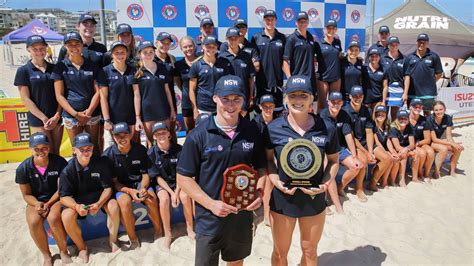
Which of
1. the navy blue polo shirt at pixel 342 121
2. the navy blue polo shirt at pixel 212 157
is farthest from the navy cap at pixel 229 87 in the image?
the navy blue polo shirt at pixel 342 121

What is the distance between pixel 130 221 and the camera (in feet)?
11.9

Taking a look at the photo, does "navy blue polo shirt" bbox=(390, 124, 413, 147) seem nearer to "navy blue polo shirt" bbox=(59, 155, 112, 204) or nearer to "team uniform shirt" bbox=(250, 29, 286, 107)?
"team uniform shirt" bbox=(250, 29, 286, 107)

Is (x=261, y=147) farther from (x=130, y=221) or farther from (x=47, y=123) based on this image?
(x=47, y=123)

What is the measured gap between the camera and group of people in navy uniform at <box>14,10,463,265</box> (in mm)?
2287

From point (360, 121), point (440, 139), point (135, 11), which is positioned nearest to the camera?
point (360, 121)

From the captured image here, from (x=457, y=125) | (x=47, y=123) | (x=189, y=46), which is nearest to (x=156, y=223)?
(x=47, y=123)

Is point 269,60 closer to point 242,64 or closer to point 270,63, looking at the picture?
point 270,63

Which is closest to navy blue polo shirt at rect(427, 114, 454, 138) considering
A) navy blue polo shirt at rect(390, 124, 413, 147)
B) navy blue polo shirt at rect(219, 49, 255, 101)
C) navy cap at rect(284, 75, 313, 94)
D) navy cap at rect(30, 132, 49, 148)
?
navy blue polo shirt at rect(390, 124, 413, 147)

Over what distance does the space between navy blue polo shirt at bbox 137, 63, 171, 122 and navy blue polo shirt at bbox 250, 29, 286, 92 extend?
138cm

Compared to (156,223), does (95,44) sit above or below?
above

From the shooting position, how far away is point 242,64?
4367 millimetres

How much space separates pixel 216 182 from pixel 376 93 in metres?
4.16

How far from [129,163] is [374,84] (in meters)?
3.80

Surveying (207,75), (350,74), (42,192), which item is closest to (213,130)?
(207,75)
